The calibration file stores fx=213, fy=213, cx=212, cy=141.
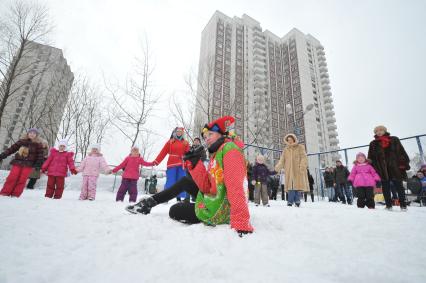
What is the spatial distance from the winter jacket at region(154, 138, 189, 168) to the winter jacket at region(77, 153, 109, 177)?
1604 mm

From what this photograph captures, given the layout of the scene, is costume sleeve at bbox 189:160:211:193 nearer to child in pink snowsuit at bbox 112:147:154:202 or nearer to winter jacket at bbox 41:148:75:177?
child in pink snowsuit at bbox 112:147:154:202

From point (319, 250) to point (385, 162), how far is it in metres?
4.34

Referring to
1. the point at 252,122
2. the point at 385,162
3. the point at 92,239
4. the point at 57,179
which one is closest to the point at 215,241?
the point at 92,239

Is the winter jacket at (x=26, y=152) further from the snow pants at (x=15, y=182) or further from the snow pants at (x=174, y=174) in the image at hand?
the snow pants at (x=174, y=174)

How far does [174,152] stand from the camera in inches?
212

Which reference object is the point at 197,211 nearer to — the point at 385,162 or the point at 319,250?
the point at 319,250

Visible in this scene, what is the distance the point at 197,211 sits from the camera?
7.47ft

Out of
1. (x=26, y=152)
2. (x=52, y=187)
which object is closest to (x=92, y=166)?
(x=52, y=187)

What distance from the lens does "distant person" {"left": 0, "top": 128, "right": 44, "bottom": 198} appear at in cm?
457

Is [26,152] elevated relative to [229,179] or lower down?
elevated

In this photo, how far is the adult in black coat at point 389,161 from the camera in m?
4.73

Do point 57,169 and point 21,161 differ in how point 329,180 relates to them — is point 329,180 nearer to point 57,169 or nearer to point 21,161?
point 57,169

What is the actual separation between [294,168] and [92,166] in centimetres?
551

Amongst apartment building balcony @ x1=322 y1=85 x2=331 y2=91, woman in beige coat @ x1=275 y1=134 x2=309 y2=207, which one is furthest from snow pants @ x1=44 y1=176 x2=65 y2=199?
apartment building balcony @ x1=322 y1=85 x2=331 y2=91
